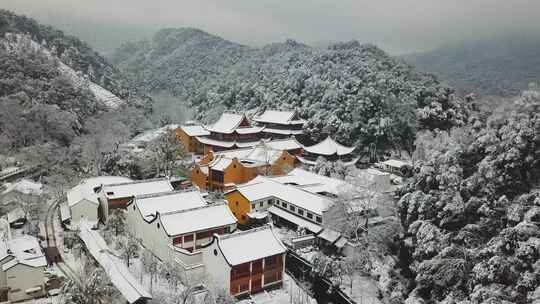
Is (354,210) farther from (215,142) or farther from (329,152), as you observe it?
(215,142)

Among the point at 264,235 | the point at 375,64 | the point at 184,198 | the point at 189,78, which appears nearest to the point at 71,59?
the point at 189,78

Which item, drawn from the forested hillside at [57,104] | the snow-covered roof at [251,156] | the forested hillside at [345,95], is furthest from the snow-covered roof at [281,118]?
the forested hillside at [57,104]

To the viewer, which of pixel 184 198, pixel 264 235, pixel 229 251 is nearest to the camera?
pixel 229 251

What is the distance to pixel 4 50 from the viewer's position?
2168 inches

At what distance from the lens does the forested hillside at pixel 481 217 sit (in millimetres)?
14586

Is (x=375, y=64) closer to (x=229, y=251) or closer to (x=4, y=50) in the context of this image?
(x=229, y=251)

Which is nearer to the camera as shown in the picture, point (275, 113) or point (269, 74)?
point (275, 113)

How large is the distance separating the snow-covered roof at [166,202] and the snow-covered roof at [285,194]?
11.7ft

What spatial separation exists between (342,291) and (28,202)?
21.7 m

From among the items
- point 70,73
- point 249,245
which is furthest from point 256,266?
point 70,73

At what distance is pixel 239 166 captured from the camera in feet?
110

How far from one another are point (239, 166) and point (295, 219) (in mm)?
8680

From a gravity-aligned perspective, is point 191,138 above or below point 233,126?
below

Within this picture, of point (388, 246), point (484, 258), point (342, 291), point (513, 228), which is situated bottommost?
point (342, 291)
